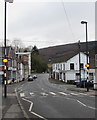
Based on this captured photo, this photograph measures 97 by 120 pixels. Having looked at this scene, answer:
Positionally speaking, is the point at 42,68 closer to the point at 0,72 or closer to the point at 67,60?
the point at 67,60

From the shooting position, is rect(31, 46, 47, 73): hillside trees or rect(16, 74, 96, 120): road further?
rect(31, 46, 47, 73): hillside trees

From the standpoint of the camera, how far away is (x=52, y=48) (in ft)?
427

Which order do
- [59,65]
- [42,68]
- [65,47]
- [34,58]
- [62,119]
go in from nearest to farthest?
[62,119] → [59,65] → [65,47] → [34,58] → [42,68]

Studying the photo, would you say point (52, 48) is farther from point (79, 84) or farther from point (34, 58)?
point (79, 84)

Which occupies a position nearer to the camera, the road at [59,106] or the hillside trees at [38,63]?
the road at [59,106]

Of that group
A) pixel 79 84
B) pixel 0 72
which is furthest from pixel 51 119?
pixel 0 72

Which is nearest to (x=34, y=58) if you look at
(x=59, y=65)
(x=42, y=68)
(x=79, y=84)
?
(x=42, y=68)

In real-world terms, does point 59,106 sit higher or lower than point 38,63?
lower

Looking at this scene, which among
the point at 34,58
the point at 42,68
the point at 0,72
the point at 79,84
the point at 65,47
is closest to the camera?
the point at 79,84

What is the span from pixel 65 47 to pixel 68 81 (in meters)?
55.4

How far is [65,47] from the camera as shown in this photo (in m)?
112

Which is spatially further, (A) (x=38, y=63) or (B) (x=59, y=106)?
(A) (x=38, y=63)

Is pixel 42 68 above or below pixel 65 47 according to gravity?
below

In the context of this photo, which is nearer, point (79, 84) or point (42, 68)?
point (79, 84)
